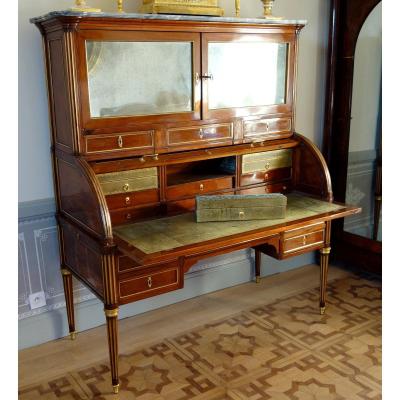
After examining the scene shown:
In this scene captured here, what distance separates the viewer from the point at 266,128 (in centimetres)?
215

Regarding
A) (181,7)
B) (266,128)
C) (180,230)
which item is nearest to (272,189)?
(266,128)

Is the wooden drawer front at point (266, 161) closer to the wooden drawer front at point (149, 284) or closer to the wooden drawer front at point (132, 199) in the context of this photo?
the wooden drawer front at point (132, 199)

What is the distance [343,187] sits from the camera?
8.73 feet

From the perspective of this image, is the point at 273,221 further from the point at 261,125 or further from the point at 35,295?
the point at 35,295

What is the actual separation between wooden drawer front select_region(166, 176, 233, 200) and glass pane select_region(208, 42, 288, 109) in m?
0.31

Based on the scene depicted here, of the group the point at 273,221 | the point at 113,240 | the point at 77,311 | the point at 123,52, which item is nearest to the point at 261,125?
the point at 273,221

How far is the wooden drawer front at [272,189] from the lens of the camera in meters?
2.15

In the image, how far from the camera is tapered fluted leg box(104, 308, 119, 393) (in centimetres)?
170

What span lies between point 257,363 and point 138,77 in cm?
122

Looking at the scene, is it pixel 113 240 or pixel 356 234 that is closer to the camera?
pixel 113 240

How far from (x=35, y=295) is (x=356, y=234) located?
1.69 meters

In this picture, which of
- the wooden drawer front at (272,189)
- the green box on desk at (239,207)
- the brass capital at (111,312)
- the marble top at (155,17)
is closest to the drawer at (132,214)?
the green box on desk at (239,207)

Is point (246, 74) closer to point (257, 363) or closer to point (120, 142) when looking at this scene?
point (120, 142)

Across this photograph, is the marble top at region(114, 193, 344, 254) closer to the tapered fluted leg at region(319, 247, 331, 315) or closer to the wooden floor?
the tapered fluted leg at region(319, 247, 331, 315)
